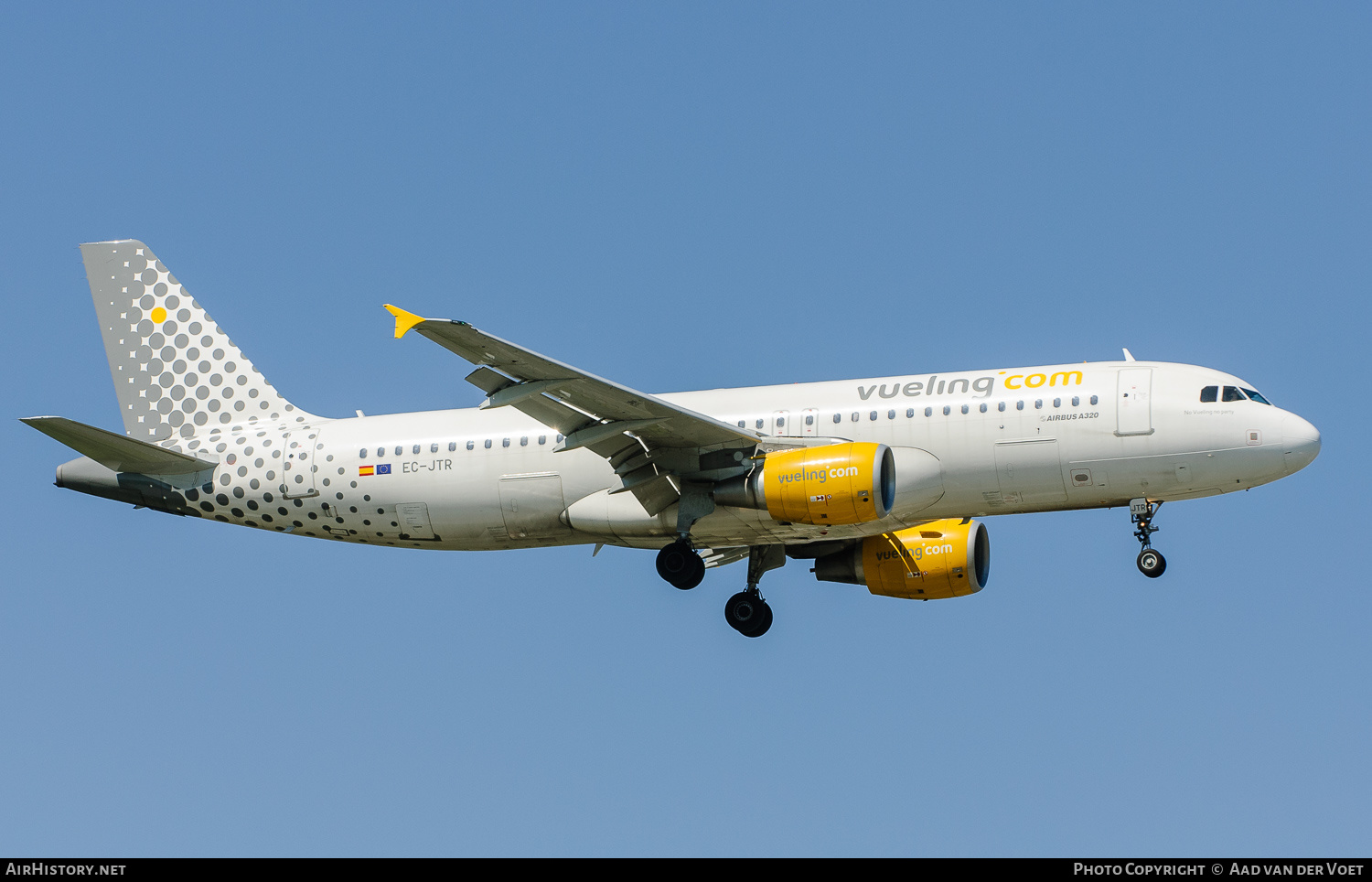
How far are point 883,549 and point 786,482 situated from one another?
5.92 meters

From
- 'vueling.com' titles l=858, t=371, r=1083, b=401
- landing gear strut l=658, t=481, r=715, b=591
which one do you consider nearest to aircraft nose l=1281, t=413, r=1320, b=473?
'vueling.com' titles l=858, t=371, r=1083, b=401

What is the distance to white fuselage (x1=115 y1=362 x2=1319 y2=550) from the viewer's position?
31359mm

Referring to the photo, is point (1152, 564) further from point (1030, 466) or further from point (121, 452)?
point (121, 452)

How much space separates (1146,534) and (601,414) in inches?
425

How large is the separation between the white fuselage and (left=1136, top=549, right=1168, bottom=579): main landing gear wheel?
110 centimetres

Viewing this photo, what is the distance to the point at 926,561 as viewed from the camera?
118 ft

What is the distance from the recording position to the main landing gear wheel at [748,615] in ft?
116

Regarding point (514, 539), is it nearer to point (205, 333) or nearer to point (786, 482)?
point (786, 482)

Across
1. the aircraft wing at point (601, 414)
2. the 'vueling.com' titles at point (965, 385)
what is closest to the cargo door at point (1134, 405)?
the 'vueling.com' titles at point (965, 385)

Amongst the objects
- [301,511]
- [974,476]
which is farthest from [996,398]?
[301,511]

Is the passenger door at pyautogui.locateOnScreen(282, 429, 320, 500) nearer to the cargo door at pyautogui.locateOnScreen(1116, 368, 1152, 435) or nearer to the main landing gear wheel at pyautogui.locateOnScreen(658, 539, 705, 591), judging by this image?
the main landing gear wheel at pyautogui.locateOnScreen(658, 539, 705, 591)

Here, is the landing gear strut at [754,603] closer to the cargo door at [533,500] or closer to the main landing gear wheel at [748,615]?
the main landing gear wheel at [748,615]

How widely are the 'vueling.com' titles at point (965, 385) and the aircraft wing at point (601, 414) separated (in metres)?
2.79

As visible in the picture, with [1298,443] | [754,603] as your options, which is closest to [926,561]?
[754,603]
